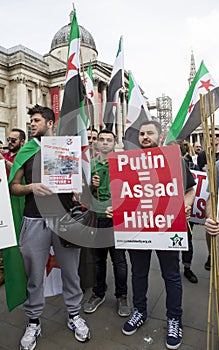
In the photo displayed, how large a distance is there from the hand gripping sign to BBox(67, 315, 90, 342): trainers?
796 millimetres

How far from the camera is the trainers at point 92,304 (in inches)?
108

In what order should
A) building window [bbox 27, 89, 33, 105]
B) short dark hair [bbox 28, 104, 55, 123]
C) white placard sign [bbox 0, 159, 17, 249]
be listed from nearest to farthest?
white placard sign [bbox 0, 159, 17, 249] < short dark hair [bbox 28, 104, 55, 123] < building window [bbox 27, 89, 33, 105]

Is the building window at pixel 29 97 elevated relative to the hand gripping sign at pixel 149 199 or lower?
elevated

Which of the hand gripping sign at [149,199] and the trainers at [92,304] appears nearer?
the hand gripping sign at [149,199]

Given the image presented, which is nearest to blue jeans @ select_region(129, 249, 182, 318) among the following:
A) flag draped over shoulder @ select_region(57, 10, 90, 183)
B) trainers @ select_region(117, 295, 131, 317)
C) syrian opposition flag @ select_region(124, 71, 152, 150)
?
trainers @ select_region(117, 295, 131, 317)

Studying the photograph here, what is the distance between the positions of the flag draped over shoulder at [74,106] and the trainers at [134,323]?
1407 millimetres

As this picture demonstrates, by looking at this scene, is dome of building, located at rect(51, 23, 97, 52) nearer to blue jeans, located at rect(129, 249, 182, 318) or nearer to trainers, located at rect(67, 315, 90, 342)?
blue jeans, located at rect(129, 249, 182, 318)

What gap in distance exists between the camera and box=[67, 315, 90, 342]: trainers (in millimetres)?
2285

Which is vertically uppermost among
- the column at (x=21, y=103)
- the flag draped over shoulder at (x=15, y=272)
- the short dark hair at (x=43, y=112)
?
the column at (x=21, y=103)

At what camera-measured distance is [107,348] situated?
7.16 ft

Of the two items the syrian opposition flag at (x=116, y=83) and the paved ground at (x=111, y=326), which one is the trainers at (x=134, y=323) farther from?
the syrian opposition flag at (x=116, y=83)

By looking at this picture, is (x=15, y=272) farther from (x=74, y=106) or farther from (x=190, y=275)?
(x=190, y=275)

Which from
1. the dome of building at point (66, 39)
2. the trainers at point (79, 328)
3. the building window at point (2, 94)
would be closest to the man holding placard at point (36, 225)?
the trainers at point (79, 328)

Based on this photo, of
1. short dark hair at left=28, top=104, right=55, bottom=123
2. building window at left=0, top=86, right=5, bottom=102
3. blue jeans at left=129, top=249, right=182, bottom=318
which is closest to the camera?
blue jeans at left=129, top=249, right=182, bottom=318
